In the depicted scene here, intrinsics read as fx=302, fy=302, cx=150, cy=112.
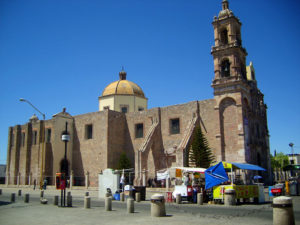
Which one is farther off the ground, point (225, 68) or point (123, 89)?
point (123, 89)

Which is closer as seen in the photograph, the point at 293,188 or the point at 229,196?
the point at 229,196

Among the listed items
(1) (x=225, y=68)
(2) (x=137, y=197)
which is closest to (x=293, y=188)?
(2) (x=137, y=197)

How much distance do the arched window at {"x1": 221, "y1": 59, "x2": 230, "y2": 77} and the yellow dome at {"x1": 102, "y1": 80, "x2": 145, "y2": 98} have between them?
13.6 metres

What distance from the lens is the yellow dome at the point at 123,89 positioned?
3900 centimetres

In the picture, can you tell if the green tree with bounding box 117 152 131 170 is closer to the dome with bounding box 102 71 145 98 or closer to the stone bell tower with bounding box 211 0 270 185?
the dome with bounding box 102 71 145 98

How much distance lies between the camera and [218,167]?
16.0 meters

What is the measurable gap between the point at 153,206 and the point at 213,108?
1913cm

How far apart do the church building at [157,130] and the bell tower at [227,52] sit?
9 cm

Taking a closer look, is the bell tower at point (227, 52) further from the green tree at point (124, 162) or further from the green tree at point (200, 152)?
the green tree at point (124, 162)

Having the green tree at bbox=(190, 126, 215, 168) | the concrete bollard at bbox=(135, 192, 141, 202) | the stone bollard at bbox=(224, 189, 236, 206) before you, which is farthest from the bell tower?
the stone bollard at bbox=(224, 189, 236, 206)

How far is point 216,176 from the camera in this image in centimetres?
1584

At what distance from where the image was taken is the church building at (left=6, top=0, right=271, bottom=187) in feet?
89.3

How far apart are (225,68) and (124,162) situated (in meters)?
14.1

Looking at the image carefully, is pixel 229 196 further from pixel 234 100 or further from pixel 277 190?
pixel 234 100
